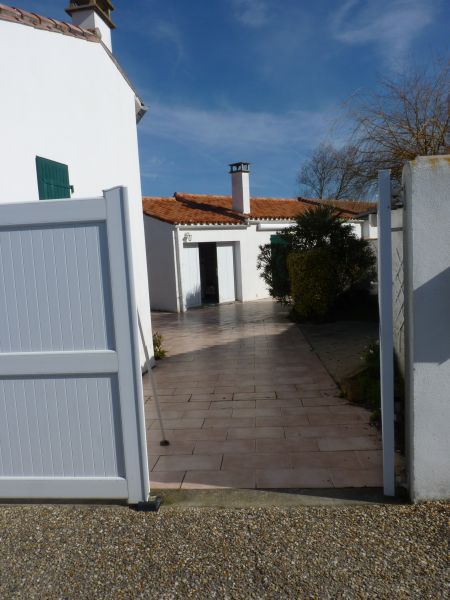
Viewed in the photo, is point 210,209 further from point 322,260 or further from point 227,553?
point 227,553

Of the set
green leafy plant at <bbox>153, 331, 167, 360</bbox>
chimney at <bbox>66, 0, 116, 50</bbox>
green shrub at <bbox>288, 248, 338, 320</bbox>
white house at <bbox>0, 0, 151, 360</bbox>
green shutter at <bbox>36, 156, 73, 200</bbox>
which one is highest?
chimney at <bbox>66, 0, 116, 50</bbox>

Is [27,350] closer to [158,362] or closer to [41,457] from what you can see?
[41,457]

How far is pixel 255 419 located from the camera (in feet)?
17.8

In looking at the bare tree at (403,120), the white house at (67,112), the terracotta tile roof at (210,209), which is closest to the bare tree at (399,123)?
the bare tree at (403,120)

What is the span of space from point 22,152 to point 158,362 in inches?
191

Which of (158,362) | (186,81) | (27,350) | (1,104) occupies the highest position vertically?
(186,81)

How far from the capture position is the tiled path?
402cm

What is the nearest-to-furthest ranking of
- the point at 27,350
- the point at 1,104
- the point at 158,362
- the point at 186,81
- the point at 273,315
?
the point at 27,350 < the point at 1,104 < the point at 158,362 < the point at 186,81 < the point at 273,315

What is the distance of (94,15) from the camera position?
22.6 ft

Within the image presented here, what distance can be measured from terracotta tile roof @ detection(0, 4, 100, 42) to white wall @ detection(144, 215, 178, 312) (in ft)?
33.4

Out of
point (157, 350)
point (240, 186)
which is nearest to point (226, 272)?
point (240, 186)

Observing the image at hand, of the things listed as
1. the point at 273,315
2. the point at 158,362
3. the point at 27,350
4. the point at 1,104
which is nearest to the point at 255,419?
the point at 27,350

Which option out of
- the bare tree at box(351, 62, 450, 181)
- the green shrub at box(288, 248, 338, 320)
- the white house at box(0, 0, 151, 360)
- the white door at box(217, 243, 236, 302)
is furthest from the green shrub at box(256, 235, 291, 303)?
the white house at box(0, 0, 151, 360)

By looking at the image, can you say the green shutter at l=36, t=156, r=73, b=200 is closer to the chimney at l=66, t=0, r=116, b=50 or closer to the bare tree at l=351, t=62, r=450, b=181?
the chimney at l=66, t=0, r=116, b=50
